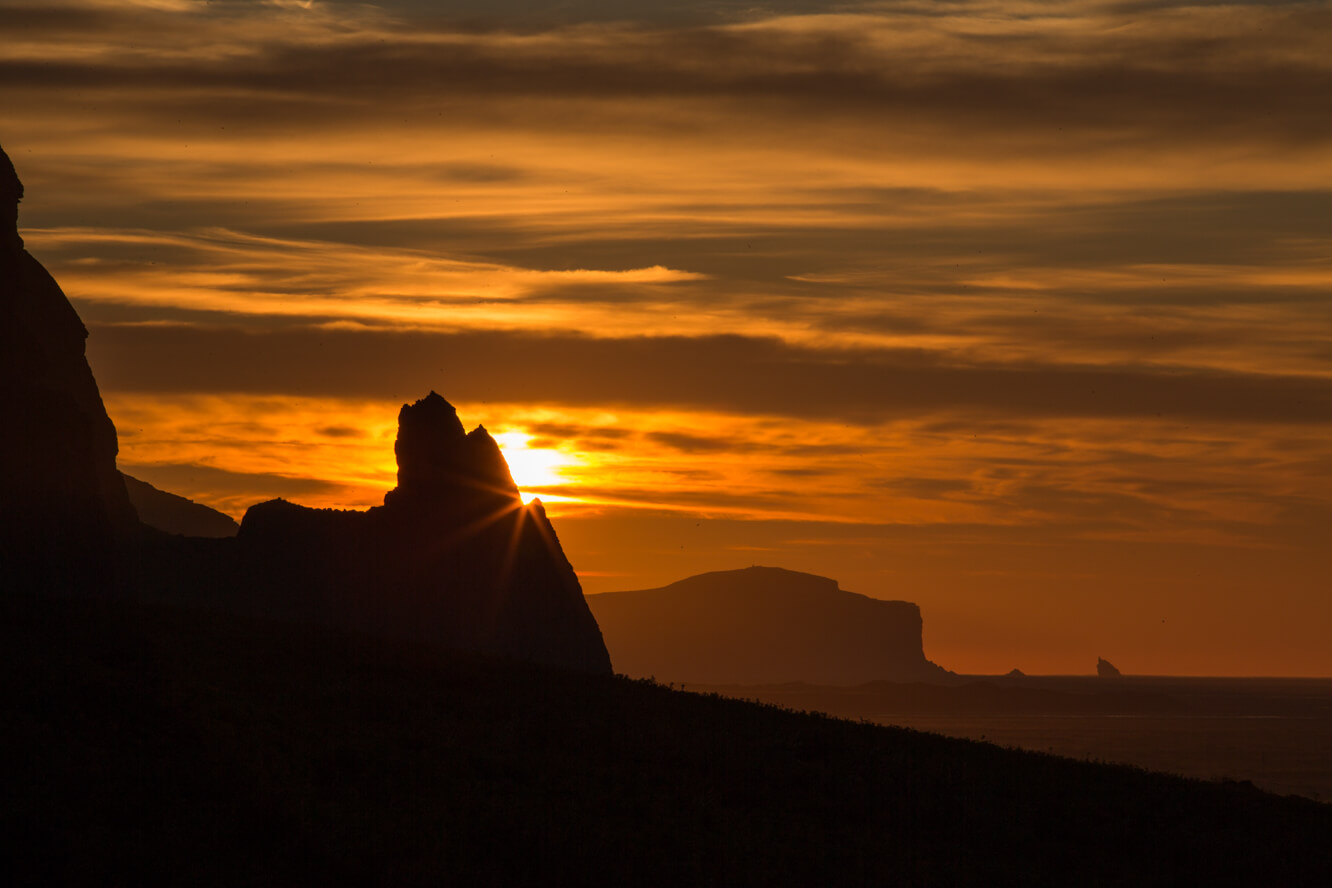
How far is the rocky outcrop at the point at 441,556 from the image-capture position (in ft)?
436

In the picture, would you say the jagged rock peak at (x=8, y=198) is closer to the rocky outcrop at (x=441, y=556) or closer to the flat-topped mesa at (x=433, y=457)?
the rocky outcrop at (x=441, y=556)

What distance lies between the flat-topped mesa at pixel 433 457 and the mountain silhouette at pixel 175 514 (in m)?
41.5

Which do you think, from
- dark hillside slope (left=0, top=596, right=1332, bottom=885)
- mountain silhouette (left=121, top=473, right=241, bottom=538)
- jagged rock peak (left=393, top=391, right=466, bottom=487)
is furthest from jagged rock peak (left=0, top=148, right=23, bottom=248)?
mountain silhouette (left=121, top=473, right=241, bottom=538)

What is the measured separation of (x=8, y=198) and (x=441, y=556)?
210 feet

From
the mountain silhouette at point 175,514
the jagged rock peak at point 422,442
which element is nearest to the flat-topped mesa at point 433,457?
the jagged rock peak at point 422,442

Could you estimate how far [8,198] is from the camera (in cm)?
9438

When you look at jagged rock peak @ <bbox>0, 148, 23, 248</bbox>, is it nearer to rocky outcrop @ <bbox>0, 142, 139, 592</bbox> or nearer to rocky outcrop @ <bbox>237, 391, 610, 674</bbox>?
rocky outcrop @ <bbox>0, 142, 139, 592</bbox>

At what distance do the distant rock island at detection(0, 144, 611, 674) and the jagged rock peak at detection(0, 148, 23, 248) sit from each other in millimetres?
128

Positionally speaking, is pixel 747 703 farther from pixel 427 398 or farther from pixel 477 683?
pixel 427 398

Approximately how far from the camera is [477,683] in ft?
122

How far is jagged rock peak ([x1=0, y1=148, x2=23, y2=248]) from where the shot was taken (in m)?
93.9

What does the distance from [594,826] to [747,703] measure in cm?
1653

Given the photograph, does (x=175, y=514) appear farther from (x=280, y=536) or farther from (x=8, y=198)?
(x=8, y=198)

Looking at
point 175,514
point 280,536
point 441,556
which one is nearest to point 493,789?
point 280,536
